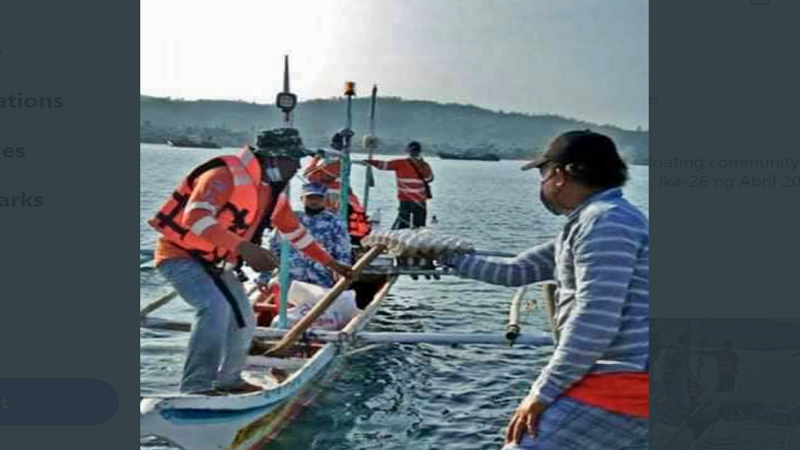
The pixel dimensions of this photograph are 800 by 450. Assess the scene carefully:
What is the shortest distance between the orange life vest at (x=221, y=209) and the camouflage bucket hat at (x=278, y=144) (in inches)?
3.6

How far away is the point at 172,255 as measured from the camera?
555 centimetres

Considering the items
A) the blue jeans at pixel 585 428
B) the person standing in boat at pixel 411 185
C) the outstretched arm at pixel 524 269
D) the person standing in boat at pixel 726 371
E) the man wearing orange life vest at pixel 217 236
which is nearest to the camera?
the blue jeans at pixel 585 428

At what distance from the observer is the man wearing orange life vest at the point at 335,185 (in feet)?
35.3

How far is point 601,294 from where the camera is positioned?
295cm

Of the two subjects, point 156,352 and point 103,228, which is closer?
point 156,352

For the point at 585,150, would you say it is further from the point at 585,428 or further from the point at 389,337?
the point at 389,337

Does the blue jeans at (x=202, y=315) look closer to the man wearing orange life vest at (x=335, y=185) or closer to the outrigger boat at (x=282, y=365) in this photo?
the outrigger boat at (x=282, y=365)

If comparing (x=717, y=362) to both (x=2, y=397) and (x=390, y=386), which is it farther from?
(x=2, y=397)

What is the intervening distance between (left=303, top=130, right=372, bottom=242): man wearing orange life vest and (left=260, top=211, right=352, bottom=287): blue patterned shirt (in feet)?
1.89

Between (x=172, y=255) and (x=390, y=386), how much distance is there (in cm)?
394

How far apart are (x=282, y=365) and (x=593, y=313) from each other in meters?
4.23

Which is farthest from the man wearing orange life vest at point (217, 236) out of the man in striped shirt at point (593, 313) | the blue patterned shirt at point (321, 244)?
the blue patterned shirt at point (321, 244)

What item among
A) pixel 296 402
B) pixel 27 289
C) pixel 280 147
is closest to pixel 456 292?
pixel 27 289

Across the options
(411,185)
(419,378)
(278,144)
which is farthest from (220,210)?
(411,185)
